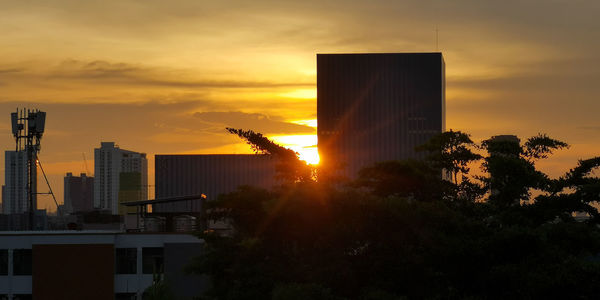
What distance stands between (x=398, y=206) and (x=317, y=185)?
3037 mm

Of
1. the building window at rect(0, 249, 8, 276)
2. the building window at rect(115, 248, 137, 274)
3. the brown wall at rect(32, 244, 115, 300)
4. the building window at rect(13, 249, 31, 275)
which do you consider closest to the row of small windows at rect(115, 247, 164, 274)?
the building window at rect(115, 248, 137, 274)

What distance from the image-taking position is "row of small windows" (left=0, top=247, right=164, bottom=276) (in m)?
70.3

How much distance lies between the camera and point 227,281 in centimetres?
4209

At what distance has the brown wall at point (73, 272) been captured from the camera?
68.6 meters

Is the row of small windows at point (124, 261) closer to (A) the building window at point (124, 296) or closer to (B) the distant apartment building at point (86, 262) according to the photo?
(B) the distant apartment building at point (86, 262)

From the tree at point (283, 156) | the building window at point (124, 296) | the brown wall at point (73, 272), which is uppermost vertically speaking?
the tree at point (283, 156)

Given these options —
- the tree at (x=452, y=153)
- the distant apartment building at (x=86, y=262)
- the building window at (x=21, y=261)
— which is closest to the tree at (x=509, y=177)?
the tree at (x=452, y=153)

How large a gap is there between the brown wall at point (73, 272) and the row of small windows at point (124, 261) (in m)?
0.93

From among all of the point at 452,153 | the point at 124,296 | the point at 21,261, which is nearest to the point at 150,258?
the point at 124,296

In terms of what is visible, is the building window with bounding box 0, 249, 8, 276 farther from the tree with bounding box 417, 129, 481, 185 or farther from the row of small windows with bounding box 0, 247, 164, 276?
the tree with bounding box 417, 129, 481, 185

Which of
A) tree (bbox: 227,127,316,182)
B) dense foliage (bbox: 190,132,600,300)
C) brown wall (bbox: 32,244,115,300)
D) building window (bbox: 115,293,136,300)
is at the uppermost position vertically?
tree (bbox: 227,127,316,182)

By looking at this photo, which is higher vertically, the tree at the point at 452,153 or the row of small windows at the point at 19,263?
the tree at the point at 452,153

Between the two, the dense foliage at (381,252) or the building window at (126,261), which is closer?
the dense foliage at (381,252)

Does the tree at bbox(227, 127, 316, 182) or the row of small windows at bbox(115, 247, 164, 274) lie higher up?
the tree at bbox(227, 127, 316, 182)
